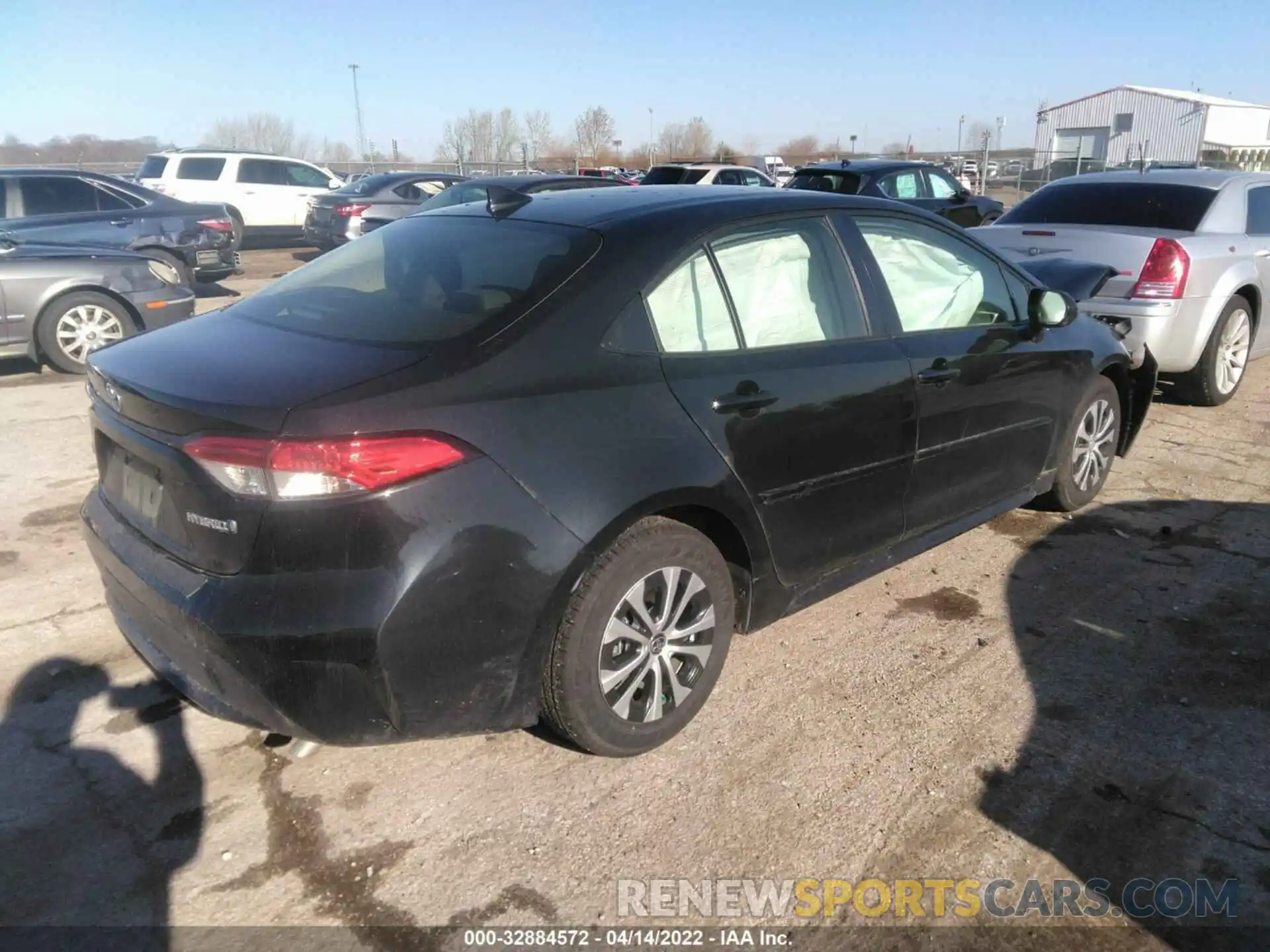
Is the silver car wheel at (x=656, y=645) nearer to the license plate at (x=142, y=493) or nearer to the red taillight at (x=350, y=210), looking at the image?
the license plate at (x=142, y=493)

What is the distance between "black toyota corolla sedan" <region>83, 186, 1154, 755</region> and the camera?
2.45 metres

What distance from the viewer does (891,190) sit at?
520 inches

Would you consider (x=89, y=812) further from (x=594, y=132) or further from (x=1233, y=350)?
(x=594, y=132)

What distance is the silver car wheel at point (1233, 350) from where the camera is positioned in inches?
279

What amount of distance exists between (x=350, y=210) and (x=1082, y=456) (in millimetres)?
13897

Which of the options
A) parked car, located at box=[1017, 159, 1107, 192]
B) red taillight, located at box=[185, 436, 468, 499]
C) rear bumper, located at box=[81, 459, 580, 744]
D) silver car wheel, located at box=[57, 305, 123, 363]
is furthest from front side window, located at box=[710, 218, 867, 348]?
parked car, located at box=[1017, 159, 1107, 192]

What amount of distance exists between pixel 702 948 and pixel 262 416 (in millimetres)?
1691

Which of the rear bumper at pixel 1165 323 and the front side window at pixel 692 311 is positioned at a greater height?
the front side window at pixel 692 311

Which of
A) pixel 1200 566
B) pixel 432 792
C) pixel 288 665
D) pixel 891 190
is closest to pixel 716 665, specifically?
pixel 432 792

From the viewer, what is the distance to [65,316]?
26.2ft

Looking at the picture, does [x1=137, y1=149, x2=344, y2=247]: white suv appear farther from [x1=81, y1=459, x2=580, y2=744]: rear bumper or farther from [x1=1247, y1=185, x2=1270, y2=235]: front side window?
[x1=81, y1=459, x2=580, y2=744]: rear bumper

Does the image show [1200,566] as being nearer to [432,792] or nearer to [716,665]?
[716,665]

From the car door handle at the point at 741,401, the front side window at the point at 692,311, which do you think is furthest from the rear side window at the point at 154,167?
the car door handle at the point at 741,401

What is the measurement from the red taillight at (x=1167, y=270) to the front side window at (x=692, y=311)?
15.1 ft
